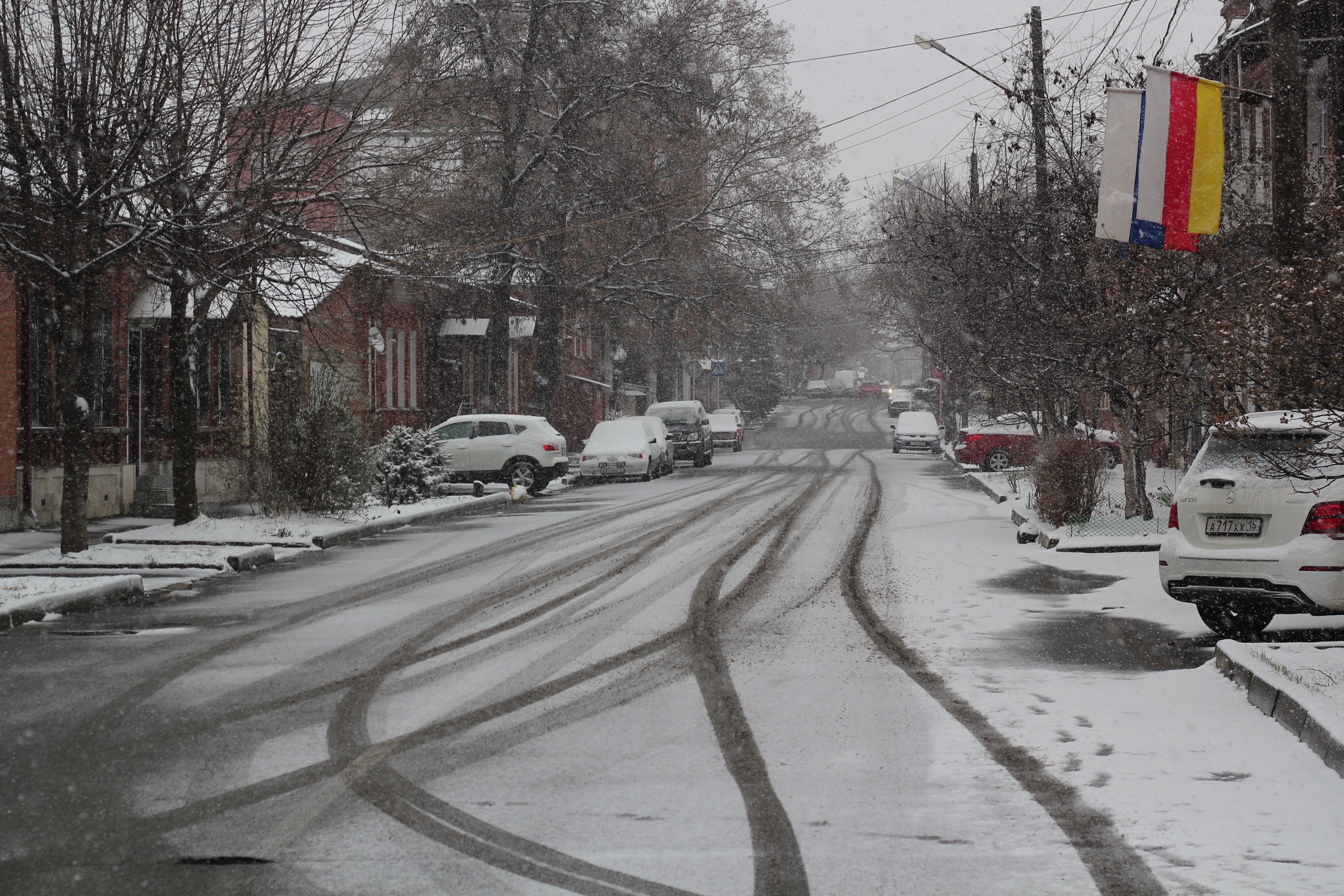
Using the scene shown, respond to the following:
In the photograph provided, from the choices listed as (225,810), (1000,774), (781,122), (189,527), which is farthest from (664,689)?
(781,122)

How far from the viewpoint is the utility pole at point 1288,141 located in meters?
10.7

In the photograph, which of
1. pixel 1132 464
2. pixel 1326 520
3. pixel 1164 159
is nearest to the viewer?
pixel 1326 520

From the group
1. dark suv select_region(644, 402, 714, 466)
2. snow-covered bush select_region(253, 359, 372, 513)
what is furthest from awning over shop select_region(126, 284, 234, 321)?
dark suv select_region(644, 402, 714, 466)

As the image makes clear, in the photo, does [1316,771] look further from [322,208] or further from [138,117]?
[322,208]

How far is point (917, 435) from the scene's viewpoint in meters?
43.9

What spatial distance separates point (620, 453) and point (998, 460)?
1007 centimetres

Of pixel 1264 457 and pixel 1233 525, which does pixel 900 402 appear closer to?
pixel 1233 525

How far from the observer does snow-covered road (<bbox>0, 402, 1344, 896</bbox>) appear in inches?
195

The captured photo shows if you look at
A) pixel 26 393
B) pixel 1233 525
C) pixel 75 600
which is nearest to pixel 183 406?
pixel 26 393

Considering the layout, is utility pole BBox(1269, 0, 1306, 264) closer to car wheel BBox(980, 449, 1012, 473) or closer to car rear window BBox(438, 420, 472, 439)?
car rear window BBox(438, 420, 472, 439)

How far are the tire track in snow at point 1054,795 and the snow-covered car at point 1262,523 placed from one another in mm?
2189

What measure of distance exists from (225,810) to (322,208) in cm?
1566

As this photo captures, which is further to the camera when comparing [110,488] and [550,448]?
[550,448]

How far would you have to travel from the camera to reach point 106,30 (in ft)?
44.1
